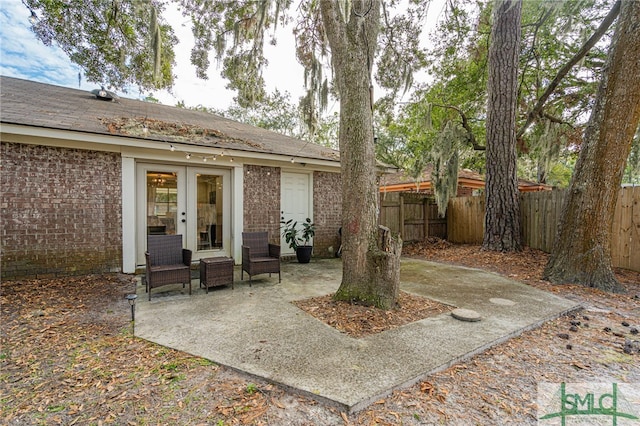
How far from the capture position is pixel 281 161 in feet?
22.4

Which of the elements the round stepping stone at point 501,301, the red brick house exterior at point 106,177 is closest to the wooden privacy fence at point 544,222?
the round stepping stone at point 501,301

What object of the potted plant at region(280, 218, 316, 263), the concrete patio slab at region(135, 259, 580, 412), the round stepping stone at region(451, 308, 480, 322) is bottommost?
the concrete patio slab at region(135, 259, 580, 412)

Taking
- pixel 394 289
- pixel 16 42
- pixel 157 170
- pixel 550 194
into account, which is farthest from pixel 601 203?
pixel 16 42

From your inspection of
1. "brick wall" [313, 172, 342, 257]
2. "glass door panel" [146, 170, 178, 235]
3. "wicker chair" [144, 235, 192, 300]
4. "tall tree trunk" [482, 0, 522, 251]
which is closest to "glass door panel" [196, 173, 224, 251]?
"glass door panel" [146, 170, 178, 235]

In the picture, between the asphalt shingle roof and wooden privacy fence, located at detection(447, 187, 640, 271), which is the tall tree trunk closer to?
wooden privacy fence, located at detection(447, 187, 640, 271)

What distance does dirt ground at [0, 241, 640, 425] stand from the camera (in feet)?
5.99

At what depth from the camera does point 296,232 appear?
699cm

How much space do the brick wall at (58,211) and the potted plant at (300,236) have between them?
335cm

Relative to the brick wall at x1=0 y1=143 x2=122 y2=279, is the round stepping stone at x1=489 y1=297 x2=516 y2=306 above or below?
below

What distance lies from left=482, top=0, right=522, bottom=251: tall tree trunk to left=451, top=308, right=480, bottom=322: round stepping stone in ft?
15.2

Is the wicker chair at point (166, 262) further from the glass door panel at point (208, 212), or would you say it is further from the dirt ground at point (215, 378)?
the glass door panel at point (208, 212)

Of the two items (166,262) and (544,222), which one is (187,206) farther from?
(544,222)

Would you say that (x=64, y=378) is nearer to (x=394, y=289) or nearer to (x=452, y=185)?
Answer: (x=394, y=289)

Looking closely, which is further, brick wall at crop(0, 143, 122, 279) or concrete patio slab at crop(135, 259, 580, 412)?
brick wall at crop(0, 143, 122, 279)
